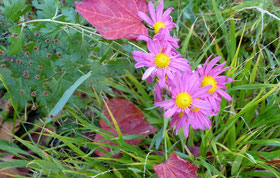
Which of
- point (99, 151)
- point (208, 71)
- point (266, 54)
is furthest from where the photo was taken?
point (266, 54)

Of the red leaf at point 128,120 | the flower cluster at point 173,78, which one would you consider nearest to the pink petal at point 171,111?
the flower cluster at point 173,78

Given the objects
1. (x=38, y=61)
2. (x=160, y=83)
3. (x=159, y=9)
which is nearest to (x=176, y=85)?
(x=160, y=83)

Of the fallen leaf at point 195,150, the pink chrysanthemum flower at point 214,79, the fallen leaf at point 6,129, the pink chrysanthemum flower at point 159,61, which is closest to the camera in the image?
the pink chrysanthemum flower at point 159,61

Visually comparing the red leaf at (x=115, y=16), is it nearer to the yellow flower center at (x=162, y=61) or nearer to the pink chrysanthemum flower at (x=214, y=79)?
the yellow flower center at (x=162, y=61)

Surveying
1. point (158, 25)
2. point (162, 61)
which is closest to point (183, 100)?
point (162, 61)

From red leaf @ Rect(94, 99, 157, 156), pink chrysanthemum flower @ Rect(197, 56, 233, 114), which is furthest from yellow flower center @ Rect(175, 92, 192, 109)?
red leaf @ Rect(94, 99, 157, 156)

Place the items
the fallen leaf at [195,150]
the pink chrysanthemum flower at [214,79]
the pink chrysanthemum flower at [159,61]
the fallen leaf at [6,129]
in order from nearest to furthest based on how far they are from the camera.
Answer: the pink chrysanthemum flower at [159,61]
the pink chrysanthemum flower at [214,79]
the fallen leaf at [195,150]
the fallen leaf at [6,129]

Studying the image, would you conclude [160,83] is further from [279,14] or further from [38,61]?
[279,14]
